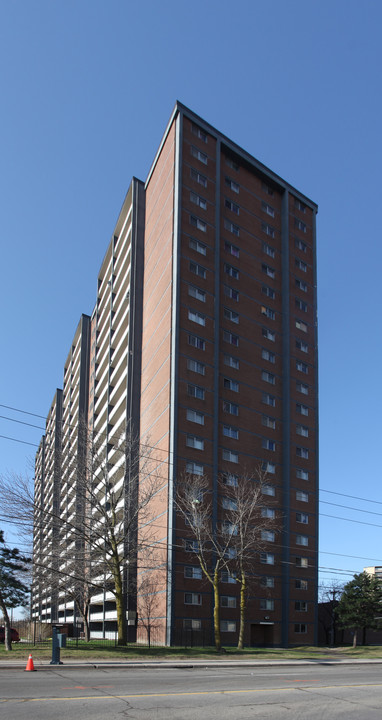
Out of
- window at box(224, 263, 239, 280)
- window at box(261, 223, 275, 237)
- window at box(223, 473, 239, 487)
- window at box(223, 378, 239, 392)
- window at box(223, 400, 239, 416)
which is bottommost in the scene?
window at box(223, 473, 239, 487)

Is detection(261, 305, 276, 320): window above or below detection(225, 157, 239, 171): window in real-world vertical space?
below

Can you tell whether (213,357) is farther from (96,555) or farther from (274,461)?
(96,555)

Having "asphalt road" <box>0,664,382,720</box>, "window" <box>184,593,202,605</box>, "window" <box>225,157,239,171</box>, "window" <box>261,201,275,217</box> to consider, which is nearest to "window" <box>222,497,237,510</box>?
"window" <box>184,593,202,605</box>

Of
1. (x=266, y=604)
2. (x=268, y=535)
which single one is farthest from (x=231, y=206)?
(x=266, y=604)

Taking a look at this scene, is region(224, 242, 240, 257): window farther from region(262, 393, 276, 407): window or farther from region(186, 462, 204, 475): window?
region(186, 462, 204, 475): window

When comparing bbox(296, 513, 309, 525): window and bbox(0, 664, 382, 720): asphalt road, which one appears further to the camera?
bbox(296, 513, 309, 525): window

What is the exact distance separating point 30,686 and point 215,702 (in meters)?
5.11

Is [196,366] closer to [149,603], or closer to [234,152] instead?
[149,603]

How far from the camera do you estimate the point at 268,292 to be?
208 feet

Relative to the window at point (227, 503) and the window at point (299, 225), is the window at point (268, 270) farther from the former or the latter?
the window at point (227, 503)

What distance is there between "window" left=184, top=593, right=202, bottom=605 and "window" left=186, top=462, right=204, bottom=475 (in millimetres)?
9189

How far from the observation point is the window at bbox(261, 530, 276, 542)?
54.8m

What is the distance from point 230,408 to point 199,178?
2228 cm

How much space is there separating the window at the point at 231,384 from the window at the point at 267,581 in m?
16.6
